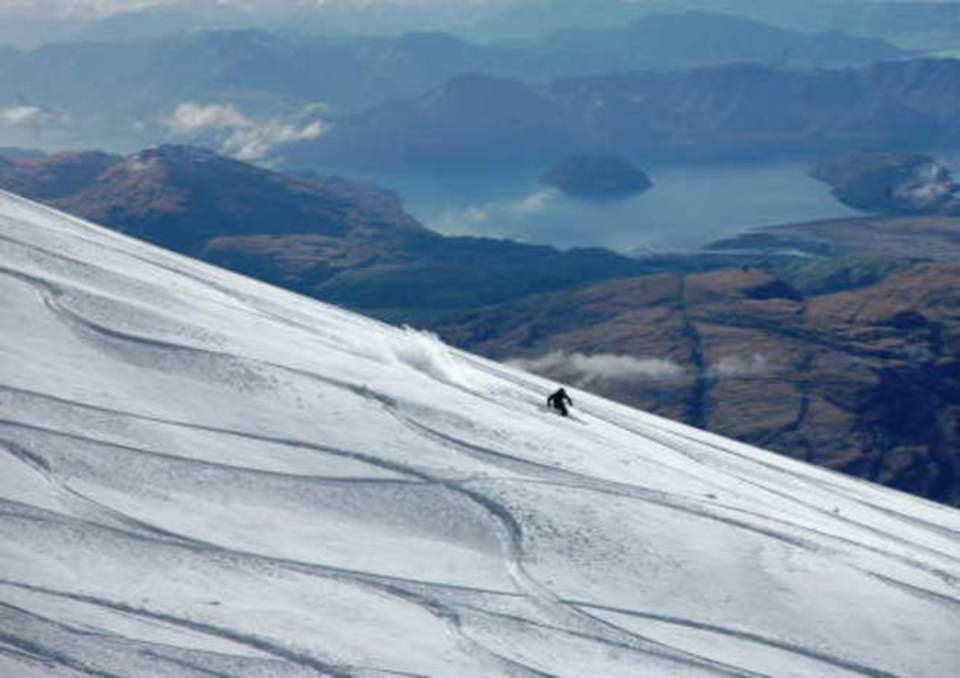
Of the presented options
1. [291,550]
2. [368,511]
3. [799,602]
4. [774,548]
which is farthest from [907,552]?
[291,550]

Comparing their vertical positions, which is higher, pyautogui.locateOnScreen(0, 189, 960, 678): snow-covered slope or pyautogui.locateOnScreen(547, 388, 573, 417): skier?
pyautogui.locateOnScreen(547, 388, 573, 417): skier

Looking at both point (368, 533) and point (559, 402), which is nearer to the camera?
point (368, 533)

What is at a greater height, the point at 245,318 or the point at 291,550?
the point at 245,318

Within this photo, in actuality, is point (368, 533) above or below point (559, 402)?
below

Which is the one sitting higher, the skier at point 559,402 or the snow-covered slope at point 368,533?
the skier at point 559,402

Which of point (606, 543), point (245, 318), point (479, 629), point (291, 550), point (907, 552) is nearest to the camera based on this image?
point (479, 629)

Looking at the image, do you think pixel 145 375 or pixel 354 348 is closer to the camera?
pixel 145 375

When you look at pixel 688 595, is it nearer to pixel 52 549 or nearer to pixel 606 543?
pixel 606 543

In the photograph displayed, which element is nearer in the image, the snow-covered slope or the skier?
the snow-covered slope
